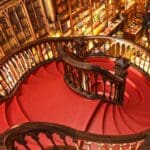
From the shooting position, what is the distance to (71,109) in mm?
3643

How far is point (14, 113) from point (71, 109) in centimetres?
96

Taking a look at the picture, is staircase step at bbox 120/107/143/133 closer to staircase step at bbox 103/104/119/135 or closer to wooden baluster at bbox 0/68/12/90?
staircase step at bbox 103/104/119/135

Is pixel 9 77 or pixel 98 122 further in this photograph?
Result: pixel 9 77

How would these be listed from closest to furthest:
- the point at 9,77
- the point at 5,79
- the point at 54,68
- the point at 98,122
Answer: the point at 98,122, the point at 5,79, the point at 9,77, the point at 54,68

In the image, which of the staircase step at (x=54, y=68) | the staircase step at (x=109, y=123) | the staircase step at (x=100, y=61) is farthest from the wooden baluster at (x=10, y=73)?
the staircase step at (x=109, y=123)

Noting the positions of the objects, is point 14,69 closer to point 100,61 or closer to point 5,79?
point 5,79

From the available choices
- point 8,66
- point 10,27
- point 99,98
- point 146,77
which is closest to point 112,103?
point 99,98

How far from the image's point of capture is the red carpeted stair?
3.44 m

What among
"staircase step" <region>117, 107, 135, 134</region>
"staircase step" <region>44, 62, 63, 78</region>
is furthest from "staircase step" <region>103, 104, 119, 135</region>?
"staircase step" <region>44, 62, 63, 78</region>

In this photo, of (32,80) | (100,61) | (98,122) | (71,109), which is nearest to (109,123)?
(98,122)

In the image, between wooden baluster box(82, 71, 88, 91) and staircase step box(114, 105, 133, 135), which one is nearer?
staircase step box(114, 105, 133, 135)

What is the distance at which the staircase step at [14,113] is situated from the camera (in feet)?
11.5

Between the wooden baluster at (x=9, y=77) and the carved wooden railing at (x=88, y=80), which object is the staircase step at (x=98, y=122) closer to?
the carved wooden railing at (x=88, y=80)

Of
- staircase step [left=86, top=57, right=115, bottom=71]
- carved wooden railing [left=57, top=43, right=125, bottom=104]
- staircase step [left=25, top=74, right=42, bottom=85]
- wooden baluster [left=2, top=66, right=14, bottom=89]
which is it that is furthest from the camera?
staircase step [left=86, top=57, right=115, bottom=71]
